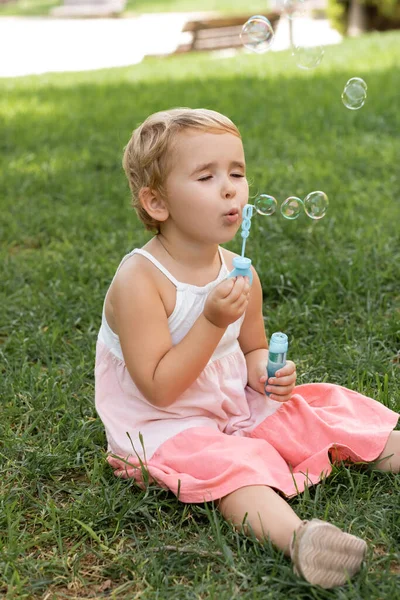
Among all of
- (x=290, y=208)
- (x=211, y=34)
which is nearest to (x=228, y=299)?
(x=290, y=208)

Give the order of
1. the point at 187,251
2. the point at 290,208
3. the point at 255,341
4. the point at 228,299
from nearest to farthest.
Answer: the point at 228,299, the point at 187,251, the point at 255,341, the point at 290,208

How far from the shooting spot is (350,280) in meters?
3.30

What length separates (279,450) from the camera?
2195mm

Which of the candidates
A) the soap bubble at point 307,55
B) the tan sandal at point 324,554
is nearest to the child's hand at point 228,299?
the tan sandal at point 324,554

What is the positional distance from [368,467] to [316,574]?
0.52 meters

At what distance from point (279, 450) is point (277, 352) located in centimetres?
26

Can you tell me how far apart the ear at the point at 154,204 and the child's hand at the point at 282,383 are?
1.57ft

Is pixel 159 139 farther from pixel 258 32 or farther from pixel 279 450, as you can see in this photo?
pixel 258 32

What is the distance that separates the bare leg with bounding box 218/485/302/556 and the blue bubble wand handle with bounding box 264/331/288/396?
12.5 inches

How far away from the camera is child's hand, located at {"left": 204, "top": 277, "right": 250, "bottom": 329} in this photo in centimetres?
200

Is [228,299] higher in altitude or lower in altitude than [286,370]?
higher

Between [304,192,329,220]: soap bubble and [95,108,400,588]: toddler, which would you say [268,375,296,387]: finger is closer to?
[95,108,400,588]: toddler

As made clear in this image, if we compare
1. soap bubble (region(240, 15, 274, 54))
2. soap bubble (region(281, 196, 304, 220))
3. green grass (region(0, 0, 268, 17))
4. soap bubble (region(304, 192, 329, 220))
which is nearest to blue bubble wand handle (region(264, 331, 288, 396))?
soap bubble (region(281, 196, 304, 220))

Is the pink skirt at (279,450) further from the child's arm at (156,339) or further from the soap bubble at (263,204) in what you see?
the soap bubble at (263,204)
